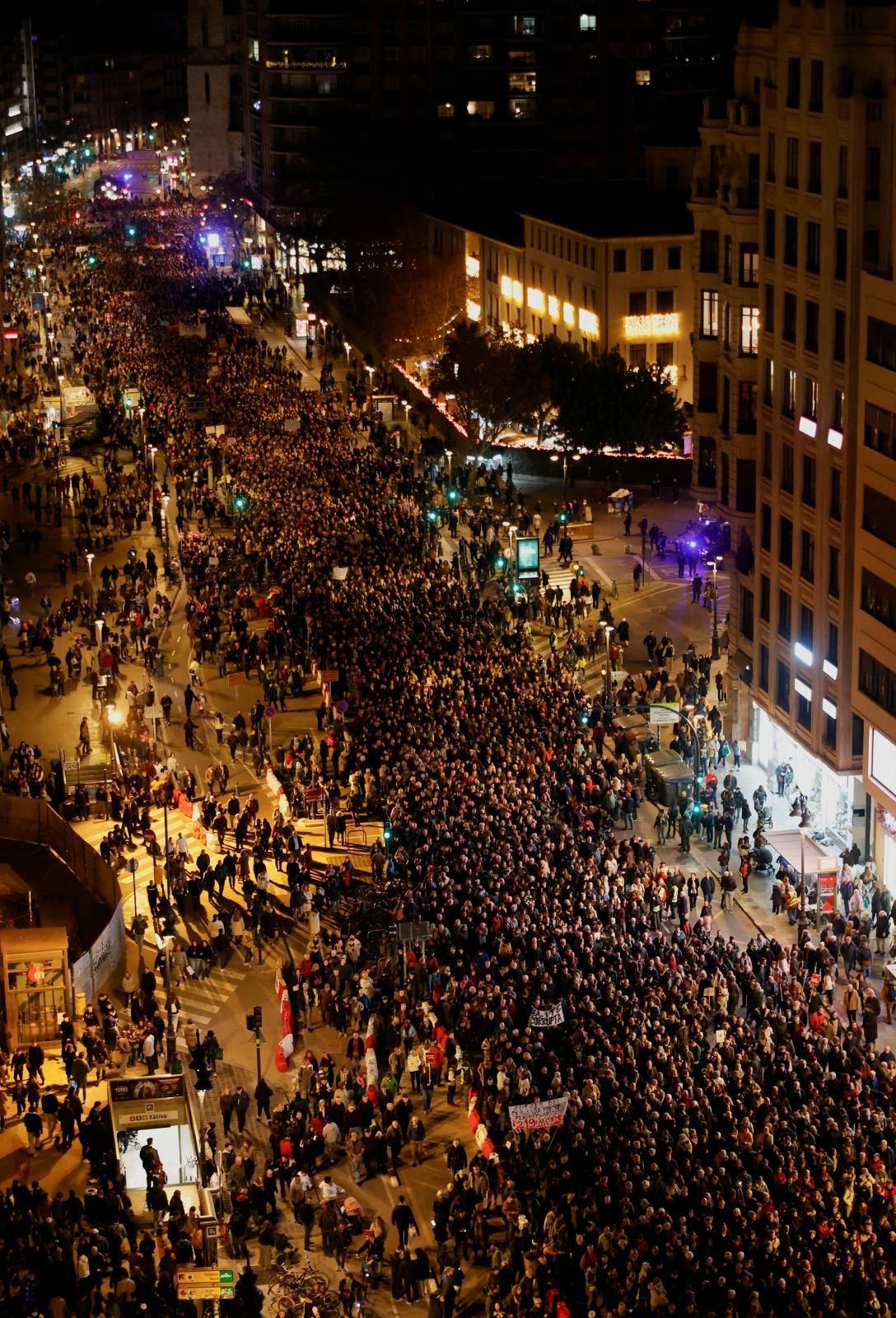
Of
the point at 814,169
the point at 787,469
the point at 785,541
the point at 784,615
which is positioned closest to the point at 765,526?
the point at 785,541

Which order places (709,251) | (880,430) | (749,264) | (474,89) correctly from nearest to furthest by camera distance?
1. (880,430)
2. (749,264)
3. (709,251)
4. (474,89)

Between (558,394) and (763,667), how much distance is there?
4284 cm

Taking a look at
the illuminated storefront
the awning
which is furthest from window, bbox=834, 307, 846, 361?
the awning

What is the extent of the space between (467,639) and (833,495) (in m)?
13.8

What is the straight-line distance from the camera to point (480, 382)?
105 meters

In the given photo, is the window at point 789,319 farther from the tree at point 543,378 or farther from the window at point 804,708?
the tree at point 543,378

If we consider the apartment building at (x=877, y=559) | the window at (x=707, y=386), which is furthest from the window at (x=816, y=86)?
the window at (x=707, y=386)

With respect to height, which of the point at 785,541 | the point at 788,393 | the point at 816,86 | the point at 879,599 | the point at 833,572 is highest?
the point at 816,86

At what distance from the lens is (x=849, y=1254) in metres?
33.1

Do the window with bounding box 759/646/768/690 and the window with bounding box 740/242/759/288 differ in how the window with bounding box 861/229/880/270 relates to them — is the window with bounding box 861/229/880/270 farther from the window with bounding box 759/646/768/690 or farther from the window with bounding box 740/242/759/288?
the window with bounding box 759/646/768/690

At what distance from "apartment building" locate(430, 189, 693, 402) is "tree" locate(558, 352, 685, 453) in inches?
332

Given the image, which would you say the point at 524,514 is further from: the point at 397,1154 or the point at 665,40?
the point at 665,40

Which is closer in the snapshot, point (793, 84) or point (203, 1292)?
point (203, 1292)

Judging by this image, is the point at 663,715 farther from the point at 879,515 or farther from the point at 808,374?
the point at 879,515
